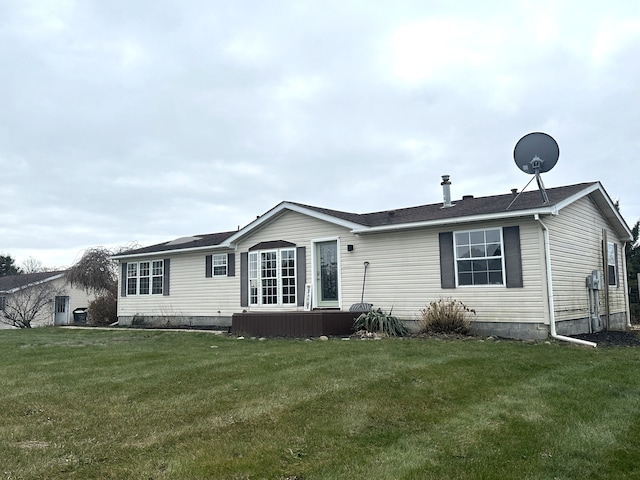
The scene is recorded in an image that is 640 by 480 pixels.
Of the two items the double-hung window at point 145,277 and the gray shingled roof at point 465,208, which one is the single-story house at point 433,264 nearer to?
the gray shingled roof at point 465,208

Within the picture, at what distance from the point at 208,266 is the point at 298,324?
18.7ft

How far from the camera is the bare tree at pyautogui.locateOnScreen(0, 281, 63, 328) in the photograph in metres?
26.2

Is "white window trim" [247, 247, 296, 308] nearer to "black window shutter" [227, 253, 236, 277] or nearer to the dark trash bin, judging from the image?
"black window shutter" [227, 253, 236, 277]

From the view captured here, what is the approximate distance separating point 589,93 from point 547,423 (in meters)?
11.6

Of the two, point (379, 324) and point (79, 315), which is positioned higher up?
point (379, 324)

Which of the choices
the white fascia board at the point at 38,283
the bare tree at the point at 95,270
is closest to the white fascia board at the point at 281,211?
the bare tree at the point at 95,270

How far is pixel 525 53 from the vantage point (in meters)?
11.7

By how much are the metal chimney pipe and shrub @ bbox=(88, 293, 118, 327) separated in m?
13.8

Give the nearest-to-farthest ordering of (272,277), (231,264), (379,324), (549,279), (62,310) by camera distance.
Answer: (549,279), (379,324), (272,277), (231,264), (62,310)

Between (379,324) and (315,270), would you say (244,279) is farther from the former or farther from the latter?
(379,324)

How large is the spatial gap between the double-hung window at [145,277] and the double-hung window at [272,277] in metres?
4.47

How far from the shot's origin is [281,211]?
1445 cm

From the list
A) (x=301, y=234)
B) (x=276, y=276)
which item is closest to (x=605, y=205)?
(x=301, y=234)

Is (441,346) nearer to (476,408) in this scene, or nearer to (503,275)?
(503,275)
